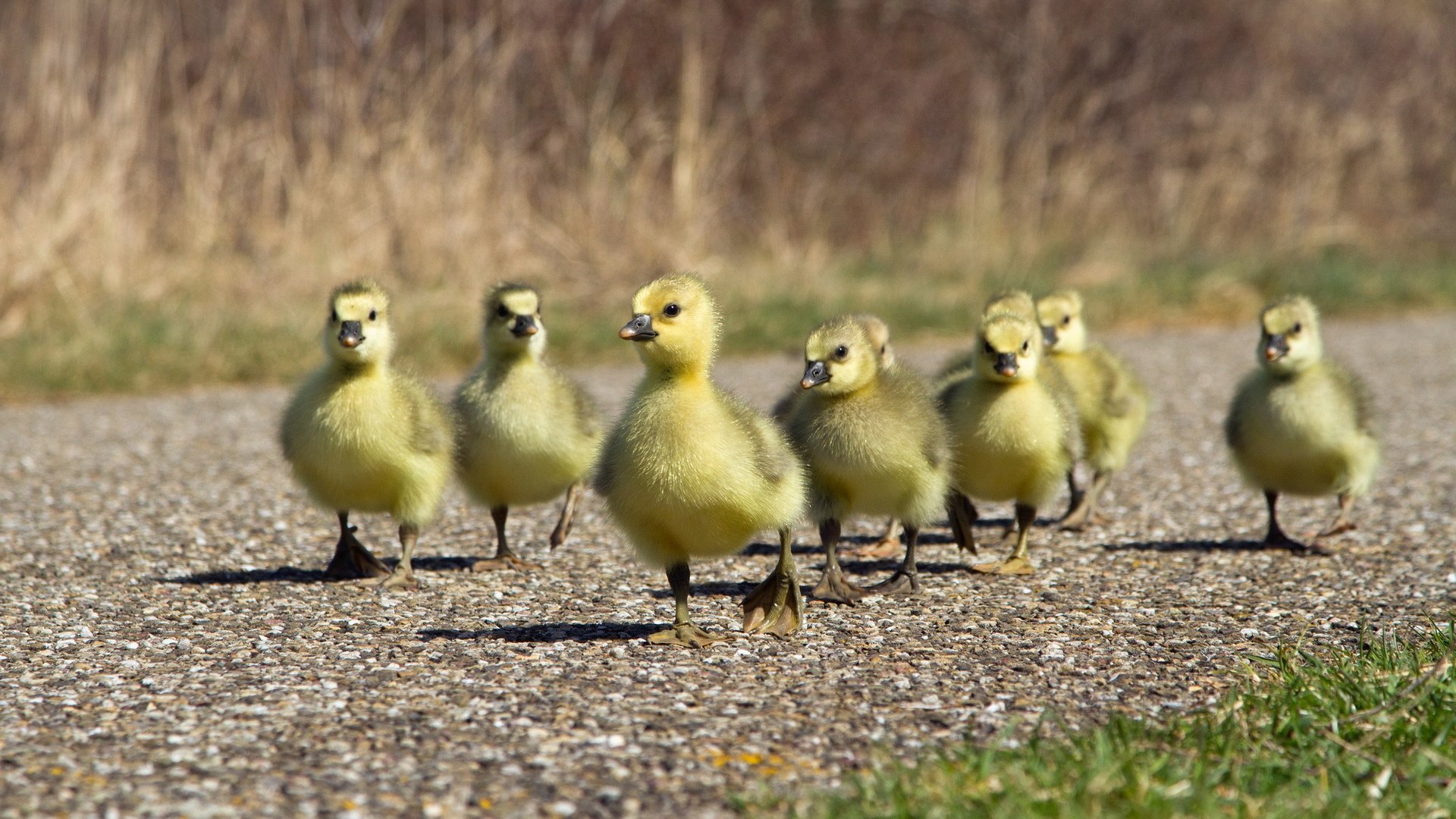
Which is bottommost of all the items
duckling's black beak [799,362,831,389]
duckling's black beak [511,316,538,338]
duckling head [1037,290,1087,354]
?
duckling's black beak [799,362,831,389]

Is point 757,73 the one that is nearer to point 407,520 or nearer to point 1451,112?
point 1451,112

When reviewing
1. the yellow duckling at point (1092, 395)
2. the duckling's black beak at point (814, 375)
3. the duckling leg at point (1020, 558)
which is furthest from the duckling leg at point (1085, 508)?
the duckling's black beak at point (814, 375)

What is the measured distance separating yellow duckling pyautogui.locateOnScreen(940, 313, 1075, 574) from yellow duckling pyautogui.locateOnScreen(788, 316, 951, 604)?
0.40m

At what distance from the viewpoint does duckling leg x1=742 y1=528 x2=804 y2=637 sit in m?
5.00

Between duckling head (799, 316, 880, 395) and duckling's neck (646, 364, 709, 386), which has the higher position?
duckling head (799, 316, 880, 395)

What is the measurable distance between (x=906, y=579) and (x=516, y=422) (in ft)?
5.45

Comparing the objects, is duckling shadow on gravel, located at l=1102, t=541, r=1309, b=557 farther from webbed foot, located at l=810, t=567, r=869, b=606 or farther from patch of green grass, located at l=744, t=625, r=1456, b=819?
patch of green grass, located at l=744, t=625, r=1456, b=819

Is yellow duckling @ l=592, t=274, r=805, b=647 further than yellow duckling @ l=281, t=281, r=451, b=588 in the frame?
No

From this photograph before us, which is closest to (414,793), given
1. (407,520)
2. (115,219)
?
→ (407,520)

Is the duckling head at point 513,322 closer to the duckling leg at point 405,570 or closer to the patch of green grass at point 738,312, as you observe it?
the patch of green grass at point 738,312

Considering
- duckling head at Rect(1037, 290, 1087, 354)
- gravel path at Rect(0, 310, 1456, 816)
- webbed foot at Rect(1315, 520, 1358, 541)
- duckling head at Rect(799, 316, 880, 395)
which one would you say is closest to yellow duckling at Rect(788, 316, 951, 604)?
duckling head at Rect(799, 316, 880, 395)

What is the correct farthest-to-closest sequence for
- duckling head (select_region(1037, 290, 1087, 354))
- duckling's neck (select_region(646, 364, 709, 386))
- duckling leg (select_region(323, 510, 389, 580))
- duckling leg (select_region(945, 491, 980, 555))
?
duckling head (select_region(1037, 290, 1087, 354))
duckling leg (select_region(945, 491, 980, 555))
duckling leg (select_region(323, 510, 389, 580))
duckling's neck (select_region(646, 364, 709, 386))

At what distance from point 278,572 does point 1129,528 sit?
3.69 meters

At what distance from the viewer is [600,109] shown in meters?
14.7
